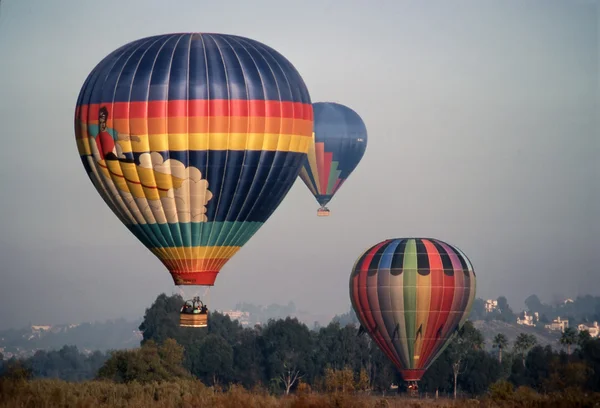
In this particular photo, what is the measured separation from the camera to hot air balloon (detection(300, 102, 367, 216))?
94812mm

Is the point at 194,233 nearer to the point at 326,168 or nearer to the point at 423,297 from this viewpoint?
the point at 423,297

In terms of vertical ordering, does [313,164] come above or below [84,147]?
above

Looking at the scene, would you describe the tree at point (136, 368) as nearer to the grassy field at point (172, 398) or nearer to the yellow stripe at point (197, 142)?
the grassy field at point (172, 398)

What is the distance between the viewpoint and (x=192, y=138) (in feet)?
182

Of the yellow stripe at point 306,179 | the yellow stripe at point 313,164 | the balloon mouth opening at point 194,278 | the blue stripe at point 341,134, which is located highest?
the blue stripe at point 341,134

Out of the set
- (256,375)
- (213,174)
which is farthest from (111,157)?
(256,375)

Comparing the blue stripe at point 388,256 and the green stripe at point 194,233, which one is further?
the blue stripe at point 388,256

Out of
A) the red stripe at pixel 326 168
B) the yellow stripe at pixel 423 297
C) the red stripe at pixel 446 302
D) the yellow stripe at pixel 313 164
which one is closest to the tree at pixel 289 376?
the red stripe at pixel 326 168

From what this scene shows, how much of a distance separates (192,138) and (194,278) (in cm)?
672

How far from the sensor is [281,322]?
140625 mm

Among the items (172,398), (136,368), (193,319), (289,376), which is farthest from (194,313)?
(289,376)

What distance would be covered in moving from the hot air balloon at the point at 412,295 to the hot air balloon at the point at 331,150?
1256 cm

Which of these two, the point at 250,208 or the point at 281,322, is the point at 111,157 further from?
the point at 281,322

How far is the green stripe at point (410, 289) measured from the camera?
3159 inches
